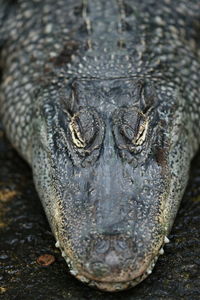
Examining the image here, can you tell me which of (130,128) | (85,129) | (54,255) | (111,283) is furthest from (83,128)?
(111,283)

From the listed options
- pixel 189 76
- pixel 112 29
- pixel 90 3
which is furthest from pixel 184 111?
pixel 90 3

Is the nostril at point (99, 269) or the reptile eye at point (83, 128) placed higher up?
the reptile eye at point (83, 128)

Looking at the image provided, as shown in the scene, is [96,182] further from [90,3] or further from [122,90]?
[90,3]

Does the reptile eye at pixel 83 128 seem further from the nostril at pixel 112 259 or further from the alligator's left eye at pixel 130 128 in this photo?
the nostril at pixel 112 259

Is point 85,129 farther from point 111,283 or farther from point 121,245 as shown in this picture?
point 111,283

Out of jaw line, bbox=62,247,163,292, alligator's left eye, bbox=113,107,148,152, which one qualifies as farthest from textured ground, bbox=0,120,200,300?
alligator's left eye, bbox=113,107,148,152

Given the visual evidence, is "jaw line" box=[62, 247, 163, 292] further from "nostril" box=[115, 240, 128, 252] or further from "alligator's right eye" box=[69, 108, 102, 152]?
"alligator's right eye" box=[69, 108, 102, 152]

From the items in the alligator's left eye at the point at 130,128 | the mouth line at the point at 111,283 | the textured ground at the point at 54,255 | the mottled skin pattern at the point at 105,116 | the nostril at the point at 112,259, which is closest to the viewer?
the nostril at the point at 112,259

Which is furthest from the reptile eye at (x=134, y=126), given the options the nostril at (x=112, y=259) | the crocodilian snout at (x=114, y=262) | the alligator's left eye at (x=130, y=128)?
the nostril at (x=112, y=259)
